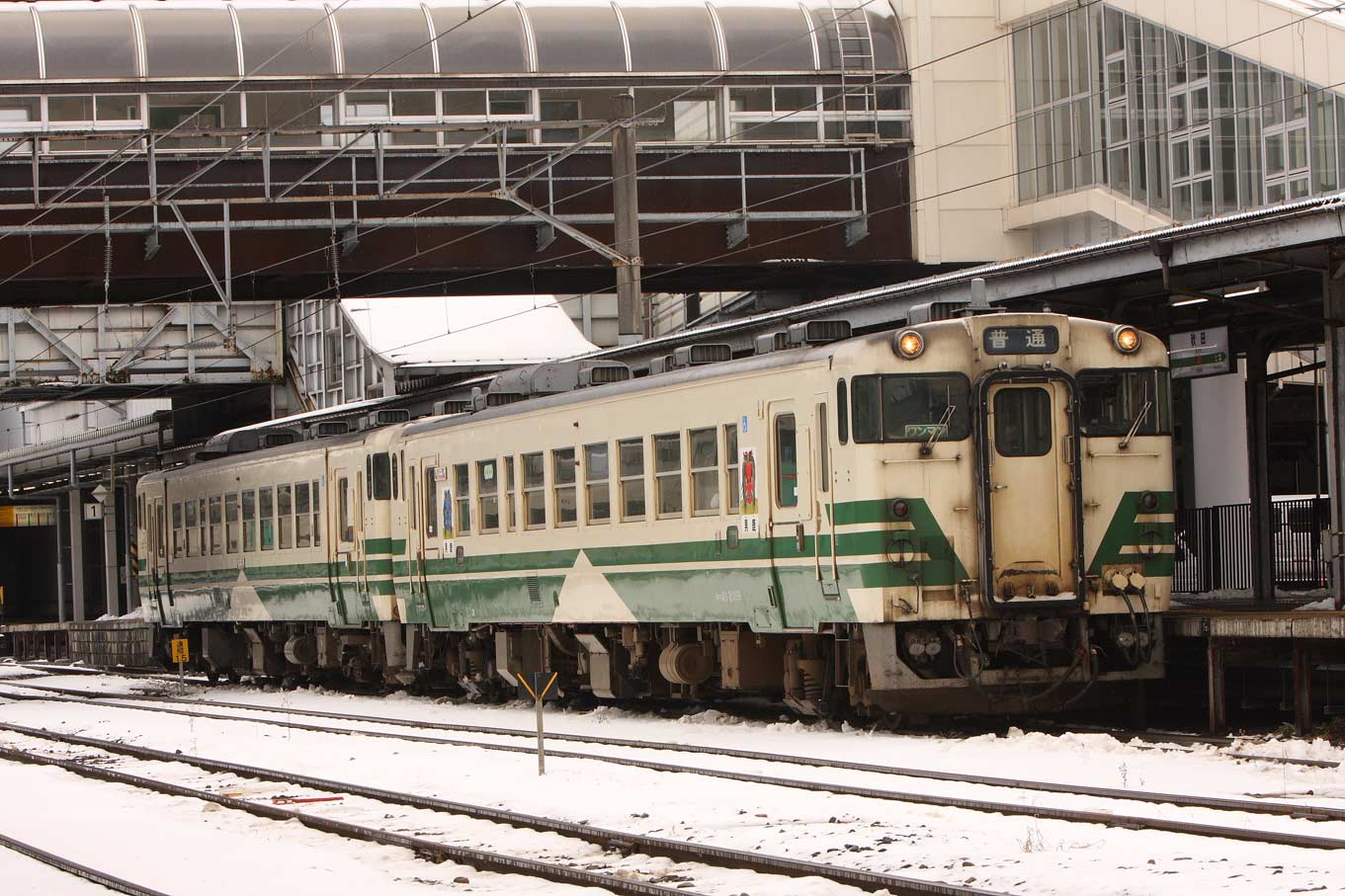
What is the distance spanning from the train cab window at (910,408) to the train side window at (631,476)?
10.5 ft

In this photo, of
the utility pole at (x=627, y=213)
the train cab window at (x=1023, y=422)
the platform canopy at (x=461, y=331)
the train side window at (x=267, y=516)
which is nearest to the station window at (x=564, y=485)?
the train cab window at (x=1023, y=422)

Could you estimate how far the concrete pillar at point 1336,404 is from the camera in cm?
1586

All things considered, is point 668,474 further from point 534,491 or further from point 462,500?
point 462,500

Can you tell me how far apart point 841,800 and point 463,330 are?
1345 inches

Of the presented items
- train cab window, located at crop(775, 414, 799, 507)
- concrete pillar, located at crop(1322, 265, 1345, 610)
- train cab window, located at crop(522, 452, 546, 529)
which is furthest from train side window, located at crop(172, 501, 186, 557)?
concrete pillar, located at crop(1322, 265, 1345, 610)

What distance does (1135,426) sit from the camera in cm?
1574

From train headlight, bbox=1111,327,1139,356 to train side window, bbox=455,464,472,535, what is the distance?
300 inches

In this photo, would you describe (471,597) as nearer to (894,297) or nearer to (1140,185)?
(894,297)

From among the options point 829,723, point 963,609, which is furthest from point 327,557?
point 963,609

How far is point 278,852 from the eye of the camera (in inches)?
434

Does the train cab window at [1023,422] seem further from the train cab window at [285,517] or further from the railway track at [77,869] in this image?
the train cab window at [285,517]

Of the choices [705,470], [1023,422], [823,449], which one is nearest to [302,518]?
[705,470]

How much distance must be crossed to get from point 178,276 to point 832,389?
17.2 metres

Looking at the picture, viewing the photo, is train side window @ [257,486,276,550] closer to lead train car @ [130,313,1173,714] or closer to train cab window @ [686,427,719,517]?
lead train car @ [130,313,1173,714]
